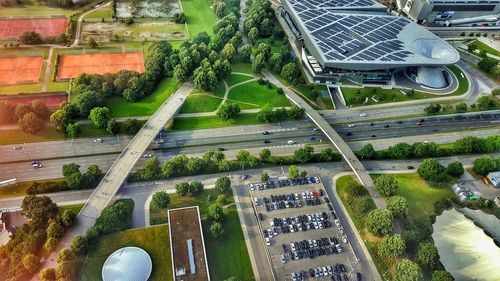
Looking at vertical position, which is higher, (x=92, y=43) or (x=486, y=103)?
(x=486, y=103)

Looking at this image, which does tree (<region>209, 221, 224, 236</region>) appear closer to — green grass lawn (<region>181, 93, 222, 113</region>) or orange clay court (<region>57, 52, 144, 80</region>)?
green grass lawn (<region>181, 93, 222, 113</region>)

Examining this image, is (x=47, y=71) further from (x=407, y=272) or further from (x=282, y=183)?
(x=407, y=272)

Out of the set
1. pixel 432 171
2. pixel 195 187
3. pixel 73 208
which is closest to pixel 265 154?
pixel 195 187

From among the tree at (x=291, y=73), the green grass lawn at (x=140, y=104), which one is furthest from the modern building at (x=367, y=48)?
the green grass lawn at (x=140, y=104)

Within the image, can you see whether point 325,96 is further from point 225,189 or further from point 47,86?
point 47,86

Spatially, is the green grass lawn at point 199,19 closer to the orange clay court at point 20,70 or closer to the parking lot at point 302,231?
the orange clay court at point 20,70

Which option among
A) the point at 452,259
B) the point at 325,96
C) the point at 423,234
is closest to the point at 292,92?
the point at 325,96

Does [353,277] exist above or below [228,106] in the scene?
below

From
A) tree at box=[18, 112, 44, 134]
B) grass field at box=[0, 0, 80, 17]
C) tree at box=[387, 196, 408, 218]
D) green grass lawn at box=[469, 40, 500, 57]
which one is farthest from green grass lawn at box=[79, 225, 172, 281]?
green grass lawn at box=[469, 40, 500, 57]
